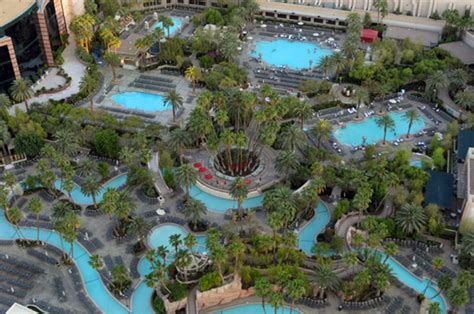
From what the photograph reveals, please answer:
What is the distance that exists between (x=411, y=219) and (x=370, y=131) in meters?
25.2

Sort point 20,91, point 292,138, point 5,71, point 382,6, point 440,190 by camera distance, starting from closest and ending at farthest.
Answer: point 440,190
point 292,138
point 20,91
point 5,71
point 382,6

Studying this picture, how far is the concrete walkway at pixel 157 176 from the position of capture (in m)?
80.4

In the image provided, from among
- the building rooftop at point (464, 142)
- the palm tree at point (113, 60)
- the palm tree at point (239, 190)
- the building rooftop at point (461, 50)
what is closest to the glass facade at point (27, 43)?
the palm tree at point (113, 60)

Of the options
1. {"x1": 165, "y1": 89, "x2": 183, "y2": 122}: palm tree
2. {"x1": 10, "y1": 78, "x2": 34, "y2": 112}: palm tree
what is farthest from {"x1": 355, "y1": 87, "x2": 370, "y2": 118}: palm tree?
{"x1": 10, "y1": 78, "x2": 34, "y2": 112}: palm tree

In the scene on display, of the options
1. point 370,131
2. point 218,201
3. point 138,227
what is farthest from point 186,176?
point 370,131

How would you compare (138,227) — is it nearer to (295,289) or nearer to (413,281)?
(295,289)

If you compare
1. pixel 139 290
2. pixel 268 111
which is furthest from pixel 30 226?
pixel 268 111

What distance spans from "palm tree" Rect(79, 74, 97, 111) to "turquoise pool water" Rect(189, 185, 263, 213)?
27147mm

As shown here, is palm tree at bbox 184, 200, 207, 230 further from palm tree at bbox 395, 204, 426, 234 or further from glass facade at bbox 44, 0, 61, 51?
glass facade at bbox 44, 0, 61, 51

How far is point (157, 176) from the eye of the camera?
269 feet

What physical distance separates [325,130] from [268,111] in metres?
9.91

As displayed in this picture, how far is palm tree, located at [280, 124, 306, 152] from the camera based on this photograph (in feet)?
267

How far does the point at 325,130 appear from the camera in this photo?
276 feet

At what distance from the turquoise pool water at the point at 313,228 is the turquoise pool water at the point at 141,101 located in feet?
114
